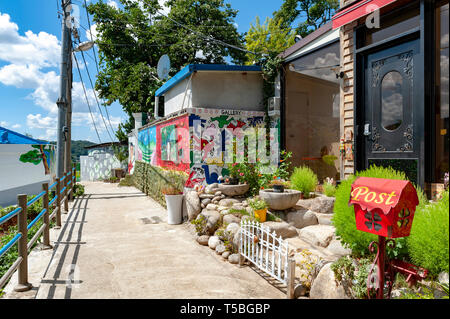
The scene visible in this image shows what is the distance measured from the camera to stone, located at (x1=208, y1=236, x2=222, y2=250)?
5444mm

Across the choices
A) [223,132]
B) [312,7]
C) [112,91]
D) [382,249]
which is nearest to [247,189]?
[223,132]

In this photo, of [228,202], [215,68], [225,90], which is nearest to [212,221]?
[228,202]

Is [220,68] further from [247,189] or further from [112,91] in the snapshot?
[112,91]

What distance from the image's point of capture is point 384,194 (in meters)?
1.92

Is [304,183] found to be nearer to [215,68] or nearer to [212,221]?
[212,221]

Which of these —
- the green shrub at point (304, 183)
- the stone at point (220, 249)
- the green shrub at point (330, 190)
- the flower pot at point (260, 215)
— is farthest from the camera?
the green shrub at point (304, 183)

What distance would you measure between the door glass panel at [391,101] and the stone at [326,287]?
3.29 m

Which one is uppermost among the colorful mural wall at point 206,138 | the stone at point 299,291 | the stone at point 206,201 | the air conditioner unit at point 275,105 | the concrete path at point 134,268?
the air conditioner unit at point 275,105

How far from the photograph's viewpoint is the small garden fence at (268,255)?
11.3 ft

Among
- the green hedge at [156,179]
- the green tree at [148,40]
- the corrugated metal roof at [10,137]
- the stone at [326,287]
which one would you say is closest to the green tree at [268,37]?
the green tree at [148,40]

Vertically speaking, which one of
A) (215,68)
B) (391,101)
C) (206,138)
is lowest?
(206,138)

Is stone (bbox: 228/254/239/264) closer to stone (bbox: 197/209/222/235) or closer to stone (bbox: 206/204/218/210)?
stone (bbox: 197/209/222/235)

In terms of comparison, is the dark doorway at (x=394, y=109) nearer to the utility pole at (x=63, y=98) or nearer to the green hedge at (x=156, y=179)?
the green hedge at (x=156, y=179)

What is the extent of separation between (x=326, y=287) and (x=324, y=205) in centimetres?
294
